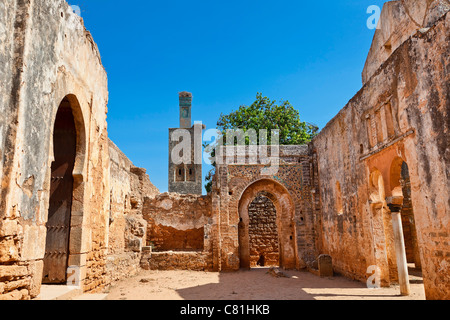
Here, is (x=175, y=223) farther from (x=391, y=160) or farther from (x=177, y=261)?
(x=391, y=160)

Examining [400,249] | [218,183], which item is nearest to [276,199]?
[218,183]

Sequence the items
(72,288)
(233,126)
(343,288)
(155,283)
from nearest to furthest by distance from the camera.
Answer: (72,288) → (343,288) → (155,283) → (233,126)

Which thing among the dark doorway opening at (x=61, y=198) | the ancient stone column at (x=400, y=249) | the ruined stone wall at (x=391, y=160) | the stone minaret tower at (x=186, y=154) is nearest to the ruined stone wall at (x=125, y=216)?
the dark doorway opening at (x=61, y=198)

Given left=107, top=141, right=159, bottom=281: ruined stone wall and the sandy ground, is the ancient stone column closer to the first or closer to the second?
the sandy ground

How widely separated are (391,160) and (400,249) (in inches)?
81.8

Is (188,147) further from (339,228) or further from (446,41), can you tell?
(446,41)

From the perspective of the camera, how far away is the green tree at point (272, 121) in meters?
21.4

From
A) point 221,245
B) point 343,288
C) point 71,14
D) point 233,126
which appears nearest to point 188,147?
point 233,126

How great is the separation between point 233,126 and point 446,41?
1657 cm

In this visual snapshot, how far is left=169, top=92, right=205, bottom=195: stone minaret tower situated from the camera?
3105 cm

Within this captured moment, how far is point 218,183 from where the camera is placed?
13297mm

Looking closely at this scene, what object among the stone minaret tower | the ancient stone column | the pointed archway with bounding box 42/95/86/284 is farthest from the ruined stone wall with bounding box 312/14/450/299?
the stone minaret tower

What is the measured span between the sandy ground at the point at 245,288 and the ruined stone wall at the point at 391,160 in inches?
36.5
